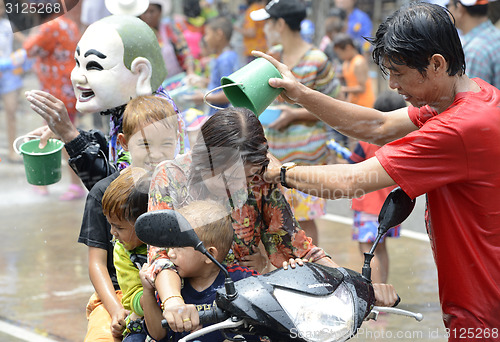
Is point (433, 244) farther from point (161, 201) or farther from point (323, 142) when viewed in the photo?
point (323, 142)

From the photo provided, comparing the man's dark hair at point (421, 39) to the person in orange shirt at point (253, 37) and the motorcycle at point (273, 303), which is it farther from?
the person in orange shirt at point (253, 37)

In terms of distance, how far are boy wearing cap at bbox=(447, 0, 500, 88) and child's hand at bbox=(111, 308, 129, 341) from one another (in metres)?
3.78

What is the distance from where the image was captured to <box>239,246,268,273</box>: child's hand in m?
2.72

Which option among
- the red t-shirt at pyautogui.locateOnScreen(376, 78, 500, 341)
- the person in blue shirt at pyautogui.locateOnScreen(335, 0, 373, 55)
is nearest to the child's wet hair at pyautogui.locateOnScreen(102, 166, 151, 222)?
the red t-shirt at pyautogui.locateOnScreen(376, 78, 500, 341)

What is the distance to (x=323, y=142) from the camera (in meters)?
5.50

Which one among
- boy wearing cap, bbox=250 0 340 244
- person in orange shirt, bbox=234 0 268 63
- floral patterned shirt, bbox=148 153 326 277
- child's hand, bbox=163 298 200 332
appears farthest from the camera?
person in orange shirt, bbox=234 0 268 63

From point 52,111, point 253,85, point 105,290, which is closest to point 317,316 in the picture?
point 253,85

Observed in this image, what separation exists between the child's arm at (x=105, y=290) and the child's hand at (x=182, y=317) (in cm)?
75

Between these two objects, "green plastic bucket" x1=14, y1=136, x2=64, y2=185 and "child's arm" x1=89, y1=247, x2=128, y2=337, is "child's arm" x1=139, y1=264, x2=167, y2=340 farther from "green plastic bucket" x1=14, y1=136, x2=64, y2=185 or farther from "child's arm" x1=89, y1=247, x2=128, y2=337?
"green plastic bucket" x1=14, y1=136, x2=64, y2=185

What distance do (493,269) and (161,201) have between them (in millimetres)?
1139

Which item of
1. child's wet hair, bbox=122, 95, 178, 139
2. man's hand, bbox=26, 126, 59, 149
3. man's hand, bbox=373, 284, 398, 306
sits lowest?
man's hand, bbox=26, 126, 59, 149

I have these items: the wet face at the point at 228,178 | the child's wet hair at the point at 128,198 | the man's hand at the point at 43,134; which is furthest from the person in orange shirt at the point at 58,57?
the wet face at the point at 228,178

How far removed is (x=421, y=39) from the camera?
2.52m

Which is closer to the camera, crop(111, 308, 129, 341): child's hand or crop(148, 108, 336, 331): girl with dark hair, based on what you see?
crop(148, 108, 336, 331): girl with dark hair
